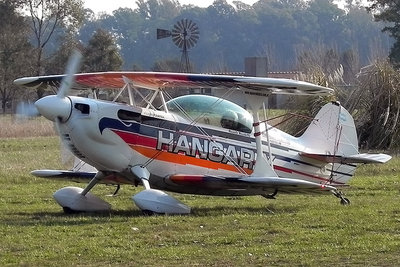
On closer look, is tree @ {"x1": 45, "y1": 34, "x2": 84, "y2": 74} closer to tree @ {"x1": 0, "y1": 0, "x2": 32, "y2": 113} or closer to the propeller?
tree @ {"x1": 0, "y1": 0, "x2": 32, "y2": 113}

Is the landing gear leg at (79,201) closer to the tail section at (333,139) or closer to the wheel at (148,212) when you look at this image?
the wheel at (148,212)

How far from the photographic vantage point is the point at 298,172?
15.4 m

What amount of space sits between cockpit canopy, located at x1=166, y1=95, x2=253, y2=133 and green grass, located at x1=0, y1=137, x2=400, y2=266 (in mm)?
1314

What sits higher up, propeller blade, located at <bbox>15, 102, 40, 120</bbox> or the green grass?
propeller blade, located at <bbox>15, 102, 40, 120</bbox>

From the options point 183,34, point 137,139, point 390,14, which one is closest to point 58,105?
point 137,139

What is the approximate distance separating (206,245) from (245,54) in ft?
357

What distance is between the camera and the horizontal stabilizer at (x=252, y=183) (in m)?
13.6

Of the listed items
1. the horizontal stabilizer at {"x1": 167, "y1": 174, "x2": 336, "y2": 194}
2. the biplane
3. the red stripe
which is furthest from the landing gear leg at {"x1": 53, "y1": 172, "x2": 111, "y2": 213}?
the horizontal stabilizer at {"x1": 167, "y1": 174, "x2": 336, "y2": 194}

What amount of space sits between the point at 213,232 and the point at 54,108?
3016mm

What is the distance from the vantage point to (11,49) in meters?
64.2

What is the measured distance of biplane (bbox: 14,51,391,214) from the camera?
1342 cm

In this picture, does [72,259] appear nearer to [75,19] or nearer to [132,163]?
[132,163]

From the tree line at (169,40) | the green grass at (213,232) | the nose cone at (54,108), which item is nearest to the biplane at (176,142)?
the nose cone at (54,108)

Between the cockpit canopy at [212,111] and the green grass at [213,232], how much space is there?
4.31 feet
